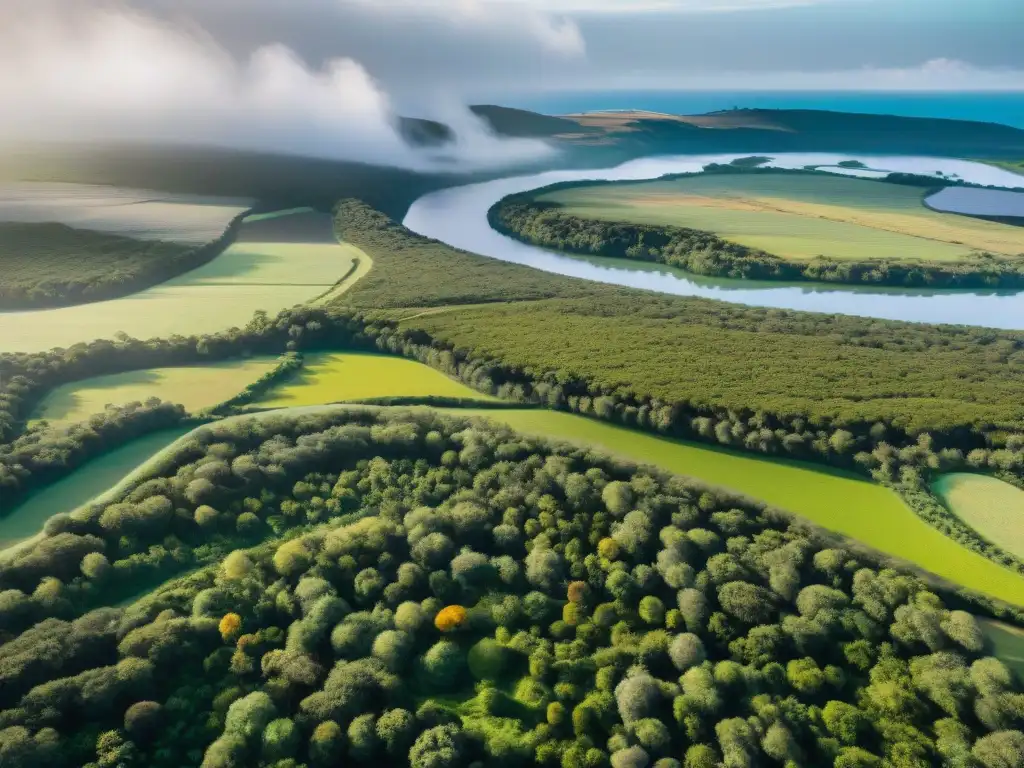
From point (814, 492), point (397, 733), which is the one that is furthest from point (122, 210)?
point (814, 492)

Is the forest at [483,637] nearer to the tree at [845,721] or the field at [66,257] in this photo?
the tree at [845,721]

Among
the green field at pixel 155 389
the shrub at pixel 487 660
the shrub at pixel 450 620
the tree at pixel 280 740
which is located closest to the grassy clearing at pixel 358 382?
the green field at pixel 155 389

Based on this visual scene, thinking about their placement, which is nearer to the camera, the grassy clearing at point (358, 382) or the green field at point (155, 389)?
the green field at point (155, 389)

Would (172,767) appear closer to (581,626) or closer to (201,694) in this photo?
(201,694)

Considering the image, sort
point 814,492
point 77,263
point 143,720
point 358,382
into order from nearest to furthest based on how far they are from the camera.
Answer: point 143,720 < point 814,492 < point 358,382 < point 77,263

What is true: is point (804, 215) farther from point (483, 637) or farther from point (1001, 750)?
point (483, 637)

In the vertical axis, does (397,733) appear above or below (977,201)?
below

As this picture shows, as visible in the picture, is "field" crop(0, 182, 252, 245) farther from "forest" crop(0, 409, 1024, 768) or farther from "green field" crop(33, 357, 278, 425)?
"forest" crop(0, 409, 1024, 768)
